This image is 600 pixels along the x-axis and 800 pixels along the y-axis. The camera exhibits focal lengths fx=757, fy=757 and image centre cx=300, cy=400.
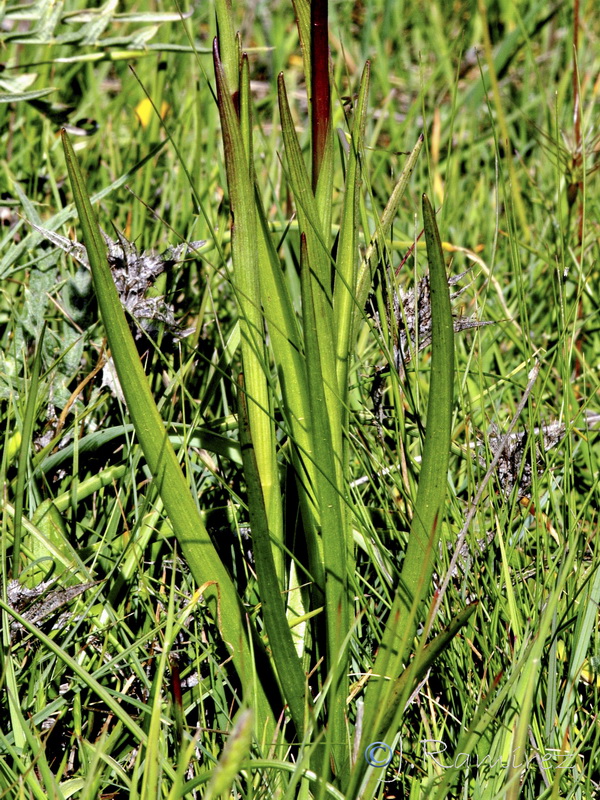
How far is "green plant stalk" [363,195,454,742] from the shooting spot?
716mm

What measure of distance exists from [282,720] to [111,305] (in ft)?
1.74

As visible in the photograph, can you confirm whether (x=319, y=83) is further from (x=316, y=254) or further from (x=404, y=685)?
(x=404, y=685)

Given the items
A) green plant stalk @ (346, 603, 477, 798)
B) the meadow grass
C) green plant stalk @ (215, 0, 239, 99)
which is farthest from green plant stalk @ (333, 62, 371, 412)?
green plant stalk @ (346, 603, 477, 798)

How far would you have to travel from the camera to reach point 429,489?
2.50 feet

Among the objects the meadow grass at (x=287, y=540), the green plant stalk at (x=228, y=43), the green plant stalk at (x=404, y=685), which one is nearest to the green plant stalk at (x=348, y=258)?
the meadow grass at (x=287, y=540)

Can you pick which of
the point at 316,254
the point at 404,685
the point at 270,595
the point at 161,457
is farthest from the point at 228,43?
the point at 404,685

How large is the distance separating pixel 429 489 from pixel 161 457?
0.90 feet

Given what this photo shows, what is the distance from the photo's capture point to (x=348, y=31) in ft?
9.12

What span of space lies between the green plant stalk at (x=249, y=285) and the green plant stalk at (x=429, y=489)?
6.7 inches

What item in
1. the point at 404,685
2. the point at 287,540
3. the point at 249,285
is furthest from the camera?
the point at 287,540

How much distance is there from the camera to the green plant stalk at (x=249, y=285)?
2.61ft

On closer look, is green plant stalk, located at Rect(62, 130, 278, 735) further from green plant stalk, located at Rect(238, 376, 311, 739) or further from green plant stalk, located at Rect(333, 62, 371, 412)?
green plant stalk, located at Rect(333, 62, 371, 412)

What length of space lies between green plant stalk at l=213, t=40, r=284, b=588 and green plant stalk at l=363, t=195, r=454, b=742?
0.56 ft

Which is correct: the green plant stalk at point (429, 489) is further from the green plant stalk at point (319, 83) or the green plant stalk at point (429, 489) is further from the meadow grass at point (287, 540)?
the green plant stalk at point (319, 83)
